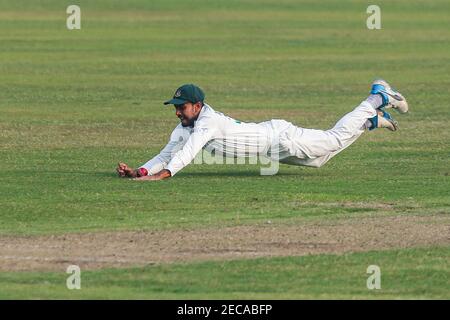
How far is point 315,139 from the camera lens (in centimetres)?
1662

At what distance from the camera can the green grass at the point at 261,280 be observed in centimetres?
1071

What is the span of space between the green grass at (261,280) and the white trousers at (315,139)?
14.8 ft

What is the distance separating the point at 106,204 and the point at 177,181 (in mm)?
1947

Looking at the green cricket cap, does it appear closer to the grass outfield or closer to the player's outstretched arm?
the player's outstretched arm

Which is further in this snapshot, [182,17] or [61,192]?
[182,17]

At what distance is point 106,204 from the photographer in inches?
581

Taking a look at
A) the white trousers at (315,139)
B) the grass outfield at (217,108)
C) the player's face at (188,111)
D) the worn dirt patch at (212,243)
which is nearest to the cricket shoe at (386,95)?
the white trousers at (315,139)

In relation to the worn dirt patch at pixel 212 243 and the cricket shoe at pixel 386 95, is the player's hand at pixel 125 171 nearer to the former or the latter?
the worn dirt patch at pixel 212 243

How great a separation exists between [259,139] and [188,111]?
0.94 metres

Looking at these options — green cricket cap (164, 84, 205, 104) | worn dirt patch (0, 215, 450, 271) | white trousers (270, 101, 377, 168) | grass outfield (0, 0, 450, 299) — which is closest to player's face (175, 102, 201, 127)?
green cricket cap (164, 84, 205, 104)

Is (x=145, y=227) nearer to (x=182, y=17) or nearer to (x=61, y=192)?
(x=61, y=192)

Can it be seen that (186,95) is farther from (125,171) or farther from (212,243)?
(212,243)

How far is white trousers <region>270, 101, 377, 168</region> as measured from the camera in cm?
1652

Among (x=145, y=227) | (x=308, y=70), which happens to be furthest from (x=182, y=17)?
(x=145, y=227)
